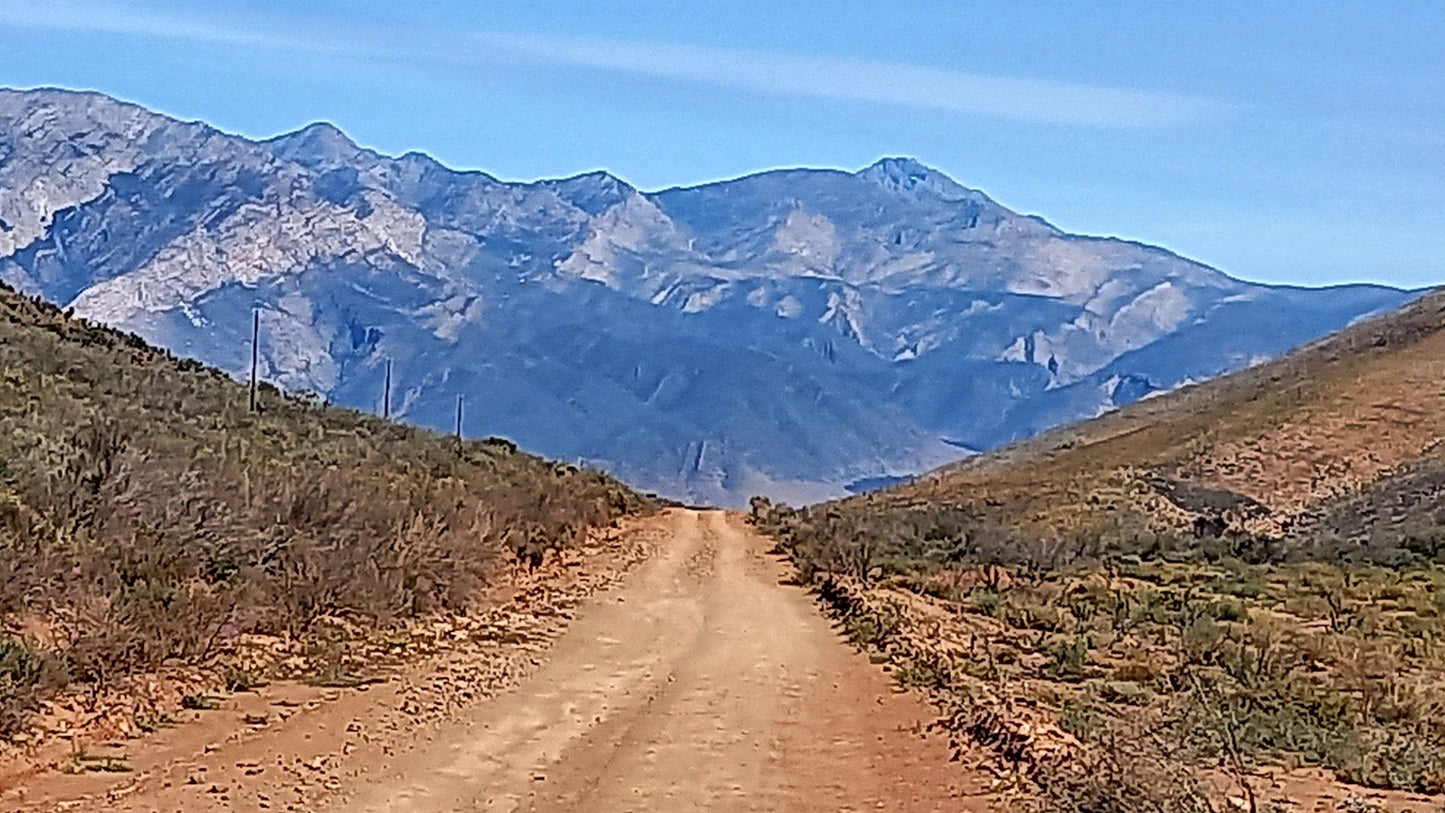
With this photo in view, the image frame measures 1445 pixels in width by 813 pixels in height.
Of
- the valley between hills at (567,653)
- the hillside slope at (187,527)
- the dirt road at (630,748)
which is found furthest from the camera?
the hillside slope at (187,527)

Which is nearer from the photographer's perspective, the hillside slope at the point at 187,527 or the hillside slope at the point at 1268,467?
the hillside slope at the point at 187,527

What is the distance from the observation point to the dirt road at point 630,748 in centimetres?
1195

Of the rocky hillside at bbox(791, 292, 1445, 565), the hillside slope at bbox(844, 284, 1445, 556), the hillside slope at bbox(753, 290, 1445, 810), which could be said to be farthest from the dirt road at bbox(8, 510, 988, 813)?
the hillside slope at bbox(844, 284, 1445, 556)

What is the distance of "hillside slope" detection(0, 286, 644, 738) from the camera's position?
591 inches

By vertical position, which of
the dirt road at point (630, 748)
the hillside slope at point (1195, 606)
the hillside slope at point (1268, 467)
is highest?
the hillside slope at point (1268, 467)

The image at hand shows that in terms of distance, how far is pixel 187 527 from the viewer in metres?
18.2

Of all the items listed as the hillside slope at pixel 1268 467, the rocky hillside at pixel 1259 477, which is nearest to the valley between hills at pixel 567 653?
the rocky hillside at pixel 1259 477

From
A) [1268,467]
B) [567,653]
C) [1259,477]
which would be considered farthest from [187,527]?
[1268,467]

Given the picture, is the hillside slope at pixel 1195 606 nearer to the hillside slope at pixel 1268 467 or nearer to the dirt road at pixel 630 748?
the hillside slope at pixel 1268 467

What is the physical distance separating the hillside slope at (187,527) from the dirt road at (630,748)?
1.90 metres

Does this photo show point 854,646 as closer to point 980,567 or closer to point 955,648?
point 955,648

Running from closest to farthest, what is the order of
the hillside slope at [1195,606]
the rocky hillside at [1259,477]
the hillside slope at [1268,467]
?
the hillside slope at [1195,606]
the rocky hillside at [1259,477]
the hillside slope at [1268,467]

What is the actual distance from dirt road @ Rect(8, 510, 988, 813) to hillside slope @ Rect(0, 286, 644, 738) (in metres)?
1.90

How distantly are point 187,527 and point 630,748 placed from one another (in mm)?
6328
